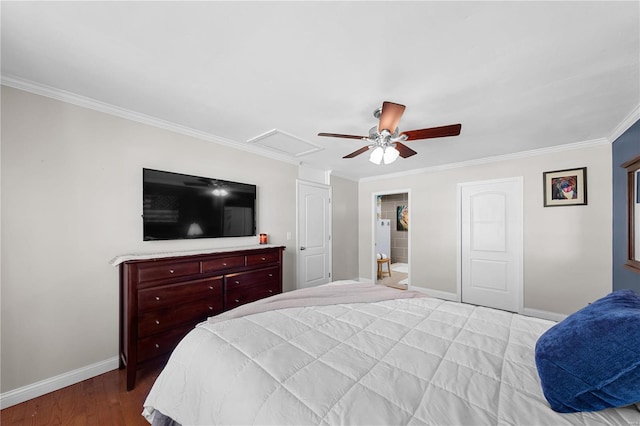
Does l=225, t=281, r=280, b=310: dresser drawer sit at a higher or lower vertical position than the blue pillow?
lower

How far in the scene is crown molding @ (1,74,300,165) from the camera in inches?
71.8

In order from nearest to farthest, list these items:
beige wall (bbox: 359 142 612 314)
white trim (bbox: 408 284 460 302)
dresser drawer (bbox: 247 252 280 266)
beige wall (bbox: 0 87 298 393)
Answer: beige wall (bbox: 0 87 298 393)
dresser drawer (bbox: 247 252 280 266)
beige wall (bbox: 359 142 612 314)
white trim (bbox: 408 284 460 302)

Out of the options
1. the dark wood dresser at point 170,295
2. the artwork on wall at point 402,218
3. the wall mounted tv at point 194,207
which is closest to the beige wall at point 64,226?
the wall mounted tv at point 194,207

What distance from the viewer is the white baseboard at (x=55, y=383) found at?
176cm

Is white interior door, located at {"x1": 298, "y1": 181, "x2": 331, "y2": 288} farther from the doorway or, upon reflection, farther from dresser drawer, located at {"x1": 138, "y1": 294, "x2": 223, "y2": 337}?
the doorway

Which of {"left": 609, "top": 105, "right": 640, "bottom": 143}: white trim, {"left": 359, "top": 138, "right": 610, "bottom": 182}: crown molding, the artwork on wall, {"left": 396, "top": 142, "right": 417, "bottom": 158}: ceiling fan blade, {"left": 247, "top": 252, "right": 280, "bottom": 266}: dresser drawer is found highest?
{"left": 609, "top": 105, "right": 640, "bottom": 143}: white trim

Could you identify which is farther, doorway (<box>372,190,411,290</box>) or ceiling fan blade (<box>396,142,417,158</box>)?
doorway (<box>372,190,411,290</box>)

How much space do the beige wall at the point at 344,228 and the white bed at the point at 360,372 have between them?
2997 mm

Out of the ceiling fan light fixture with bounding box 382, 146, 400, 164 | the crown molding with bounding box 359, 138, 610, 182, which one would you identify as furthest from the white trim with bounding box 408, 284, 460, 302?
the ceiling fan light fixture with bounding box 382, 146, 400, 164

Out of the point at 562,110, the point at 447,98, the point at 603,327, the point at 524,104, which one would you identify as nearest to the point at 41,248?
the point at 603,327

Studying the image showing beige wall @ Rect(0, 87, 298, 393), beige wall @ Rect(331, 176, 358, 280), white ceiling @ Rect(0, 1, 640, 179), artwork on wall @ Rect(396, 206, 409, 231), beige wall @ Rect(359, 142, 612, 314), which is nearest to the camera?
white ceiling @ Rect(0, 1, 640, 179)

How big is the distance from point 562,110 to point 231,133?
333cm

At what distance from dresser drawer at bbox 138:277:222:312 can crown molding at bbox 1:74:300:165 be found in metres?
1.62

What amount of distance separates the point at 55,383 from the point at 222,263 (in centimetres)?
149
